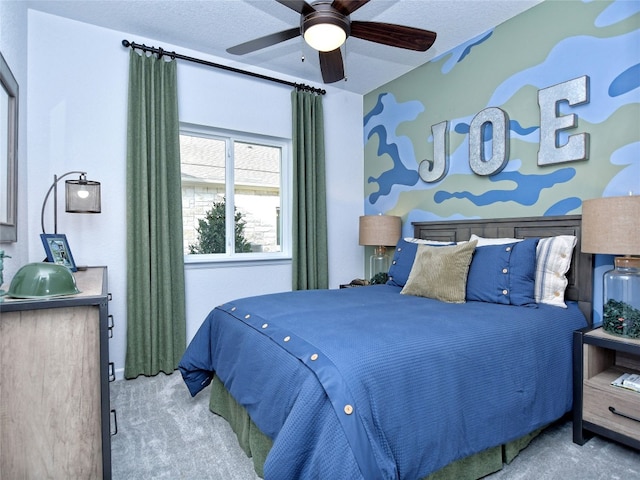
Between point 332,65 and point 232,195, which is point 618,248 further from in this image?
point 232,195

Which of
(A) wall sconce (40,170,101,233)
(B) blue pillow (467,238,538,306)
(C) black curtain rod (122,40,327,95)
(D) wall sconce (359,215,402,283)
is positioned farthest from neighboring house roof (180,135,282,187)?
(B) blue pillow (467,238,538,306)

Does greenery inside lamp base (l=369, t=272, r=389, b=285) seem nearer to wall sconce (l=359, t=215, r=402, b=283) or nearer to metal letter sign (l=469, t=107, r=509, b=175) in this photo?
wall sconce (l=359, t=215, r=402, b=283)

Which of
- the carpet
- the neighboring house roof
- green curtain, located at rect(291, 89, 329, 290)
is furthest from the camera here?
green curtain, located at rect(291, 89, 329, 290)

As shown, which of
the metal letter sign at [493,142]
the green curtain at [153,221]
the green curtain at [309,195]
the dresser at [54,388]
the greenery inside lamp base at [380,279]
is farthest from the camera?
the green curtain at [309,195]

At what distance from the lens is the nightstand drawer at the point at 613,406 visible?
1.74 m

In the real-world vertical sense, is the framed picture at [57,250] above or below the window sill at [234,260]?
above

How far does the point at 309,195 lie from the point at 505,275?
2057mm

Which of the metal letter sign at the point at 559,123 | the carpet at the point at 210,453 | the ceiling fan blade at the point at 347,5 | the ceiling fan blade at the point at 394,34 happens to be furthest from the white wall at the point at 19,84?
the metal letter sign at the point at 559,123

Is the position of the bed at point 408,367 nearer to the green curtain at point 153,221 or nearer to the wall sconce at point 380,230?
the green curtain at point 153,221

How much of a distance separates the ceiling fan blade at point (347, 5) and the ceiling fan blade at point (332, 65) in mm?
353

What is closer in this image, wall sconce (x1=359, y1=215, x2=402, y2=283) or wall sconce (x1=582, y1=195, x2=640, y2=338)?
wall sconce (x1=582, y1=195, x2=640, y2=338)

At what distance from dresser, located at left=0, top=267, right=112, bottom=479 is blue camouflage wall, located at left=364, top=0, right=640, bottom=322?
2.77 metres

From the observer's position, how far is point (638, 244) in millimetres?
1743

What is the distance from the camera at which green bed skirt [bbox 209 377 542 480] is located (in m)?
1.53
